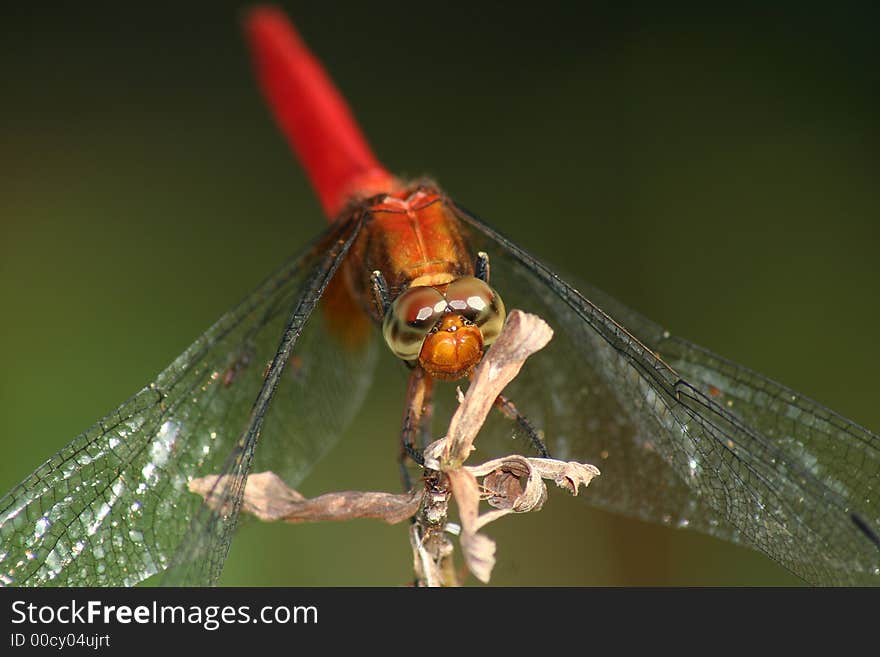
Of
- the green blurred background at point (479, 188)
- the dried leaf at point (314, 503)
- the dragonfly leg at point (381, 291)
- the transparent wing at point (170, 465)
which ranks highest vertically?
the green blurred background at point (479, 188)

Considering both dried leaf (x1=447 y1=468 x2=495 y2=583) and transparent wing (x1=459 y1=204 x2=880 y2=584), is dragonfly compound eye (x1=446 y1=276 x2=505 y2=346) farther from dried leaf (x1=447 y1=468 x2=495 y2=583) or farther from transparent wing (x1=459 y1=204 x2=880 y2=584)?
dried leaf (x1=447 y1=468 x2=495 y2=583)

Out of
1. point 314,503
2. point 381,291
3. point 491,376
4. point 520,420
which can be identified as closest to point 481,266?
point 381,291

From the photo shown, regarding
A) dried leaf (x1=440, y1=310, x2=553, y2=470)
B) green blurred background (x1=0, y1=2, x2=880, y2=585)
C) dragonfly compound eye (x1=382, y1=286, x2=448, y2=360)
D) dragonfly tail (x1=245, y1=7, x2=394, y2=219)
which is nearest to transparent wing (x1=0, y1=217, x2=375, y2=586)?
dragonfly compound eye (x1=382, y1=286, x2=448, y2=360)

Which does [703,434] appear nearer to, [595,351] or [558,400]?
[595,351]

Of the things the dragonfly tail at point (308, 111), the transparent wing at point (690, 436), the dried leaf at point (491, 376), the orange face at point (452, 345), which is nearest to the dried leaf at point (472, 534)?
the dried leaf at point (491, 376)

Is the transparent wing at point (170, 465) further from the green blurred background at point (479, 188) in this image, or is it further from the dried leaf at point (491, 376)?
the green blurred background at point (479, 188)

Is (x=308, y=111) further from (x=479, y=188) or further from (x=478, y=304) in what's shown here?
(x=478, y=304)
